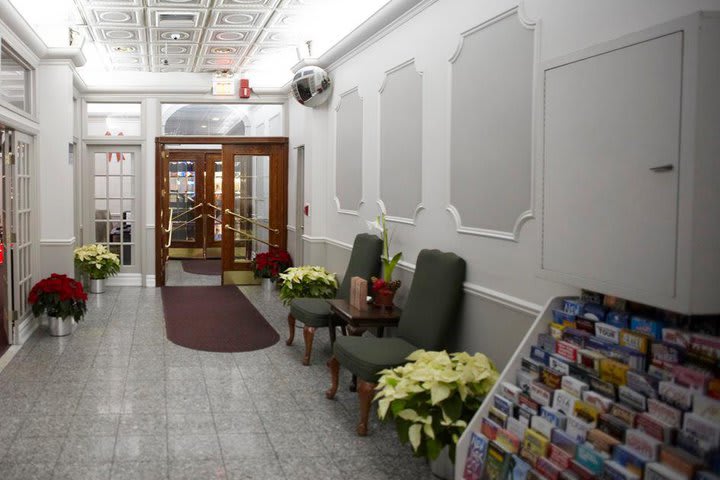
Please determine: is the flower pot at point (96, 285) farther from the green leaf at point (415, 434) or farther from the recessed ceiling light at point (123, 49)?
the green leaf at point (415, 434)

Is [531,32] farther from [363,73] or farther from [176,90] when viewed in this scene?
[176,90]

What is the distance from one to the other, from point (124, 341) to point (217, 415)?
91.3 inches

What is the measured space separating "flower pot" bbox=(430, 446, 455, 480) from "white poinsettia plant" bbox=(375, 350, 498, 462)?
137 mm

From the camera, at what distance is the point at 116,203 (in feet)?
31.5

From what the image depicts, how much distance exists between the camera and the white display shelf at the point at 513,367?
2.73 metres

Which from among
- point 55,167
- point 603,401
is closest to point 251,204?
point 55,167

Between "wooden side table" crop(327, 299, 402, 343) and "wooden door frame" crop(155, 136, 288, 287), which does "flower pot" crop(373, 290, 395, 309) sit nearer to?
"wooden side table" crop(327, 299, 402, 343)

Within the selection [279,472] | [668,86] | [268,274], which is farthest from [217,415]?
[268,274]

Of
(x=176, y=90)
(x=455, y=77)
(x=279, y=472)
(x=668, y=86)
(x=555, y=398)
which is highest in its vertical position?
(x=176, y=90)

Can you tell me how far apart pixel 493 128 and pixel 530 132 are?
0.38m

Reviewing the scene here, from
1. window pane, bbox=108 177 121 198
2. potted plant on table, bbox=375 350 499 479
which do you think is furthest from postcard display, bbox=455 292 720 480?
window pane, bbox=108 177 121 198

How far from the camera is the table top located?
461 cm

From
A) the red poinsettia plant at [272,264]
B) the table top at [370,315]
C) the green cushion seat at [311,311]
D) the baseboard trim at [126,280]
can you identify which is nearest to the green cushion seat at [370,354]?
the table top at [370,315]

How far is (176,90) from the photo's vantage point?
927 cm
